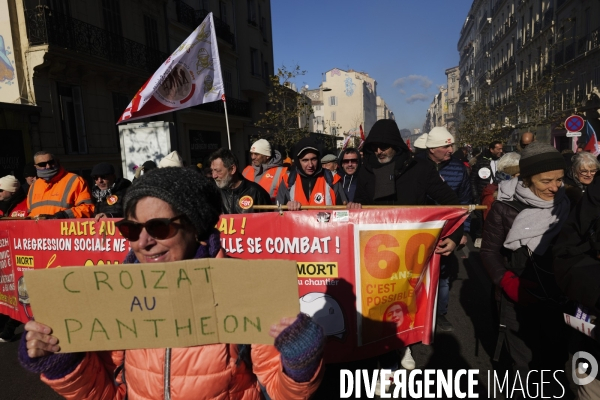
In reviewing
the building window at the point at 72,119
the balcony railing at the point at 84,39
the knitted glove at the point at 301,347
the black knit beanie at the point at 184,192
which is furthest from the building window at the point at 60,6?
the knitted glove at the point at 301,347

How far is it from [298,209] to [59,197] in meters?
2.92

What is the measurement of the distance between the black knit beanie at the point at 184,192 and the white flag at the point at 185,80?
501cm

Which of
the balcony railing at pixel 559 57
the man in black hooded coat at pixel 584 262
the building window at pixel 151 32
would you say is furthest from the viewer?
the balcony railing at pixel 559 57

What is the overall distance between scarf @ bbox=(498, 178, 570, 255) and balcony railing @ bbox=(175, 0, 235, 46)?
2131cm

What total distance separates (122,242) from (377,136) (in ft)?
8.45

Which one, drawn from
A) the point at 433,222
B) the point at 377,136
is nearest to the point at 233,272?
the point at 433,222

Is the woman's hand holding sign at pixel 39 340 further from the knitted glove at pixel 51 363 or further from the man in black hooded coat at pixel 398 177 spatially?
the man in black hooded coat at pixel 398 177

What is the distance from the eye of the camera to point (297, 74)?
20.9 m

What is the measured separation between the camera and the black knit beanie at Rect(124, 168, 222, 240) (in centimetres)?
147

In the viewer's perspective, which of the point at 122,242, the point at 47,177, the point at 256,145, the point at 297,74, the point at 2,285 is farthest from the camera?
the point at 297,74

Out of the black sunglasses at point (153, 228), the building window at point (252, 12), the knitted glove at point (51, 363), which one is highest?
the building window at point (252, 12)

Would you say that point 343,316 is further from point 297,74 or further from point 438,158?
point 297,74

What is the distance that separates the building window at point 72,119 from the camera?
43.3 feet

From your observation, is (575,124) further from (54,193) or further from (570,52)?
(570,52)
